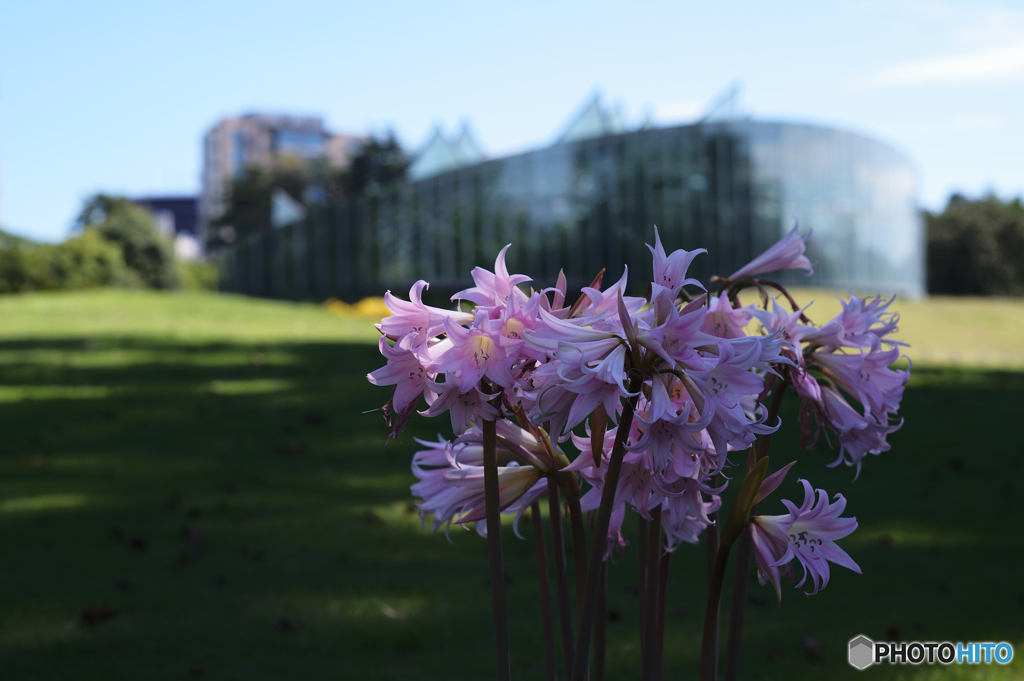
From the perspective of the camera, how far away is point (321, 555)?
13.4 feet

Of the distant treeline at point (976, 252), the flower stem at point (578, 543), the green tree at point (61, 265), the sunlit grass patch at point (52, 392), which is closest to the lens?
the flower stem at point (578, 543)

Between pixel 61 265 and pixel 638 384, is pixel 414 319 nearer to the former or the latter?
pixel 638 384

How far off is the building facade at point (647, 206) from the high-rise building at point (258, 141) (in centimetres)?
8315

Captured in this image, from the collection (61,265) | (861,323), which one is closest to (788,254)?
(861,323)

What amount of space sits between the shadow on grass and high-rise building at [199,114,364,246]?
108m

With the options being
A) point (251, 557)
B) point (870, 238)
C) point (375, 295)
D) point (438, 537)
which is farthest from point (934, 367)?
point (375, 295)

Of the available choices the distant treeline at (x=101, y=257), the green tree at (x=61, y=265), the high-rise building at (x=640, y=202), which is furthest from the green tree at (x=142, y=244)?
the high-rise building at (x=640, y=202)

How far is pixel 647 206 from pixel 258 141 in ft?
319

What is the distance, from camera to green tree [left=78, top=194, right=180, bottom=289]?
4281cm

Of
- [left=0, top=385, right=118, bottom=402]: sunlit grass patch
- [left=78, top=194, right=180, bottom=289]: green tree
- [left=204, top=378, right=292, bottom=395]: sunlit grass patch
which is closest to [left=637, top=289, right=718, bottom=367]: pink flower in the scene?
[left=204, top=378, right=292, bottom=395]: sunlit grass patch

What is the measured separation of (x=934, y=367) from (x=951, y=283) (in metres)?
42.2

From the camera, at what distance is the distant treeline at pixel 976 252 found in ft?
157

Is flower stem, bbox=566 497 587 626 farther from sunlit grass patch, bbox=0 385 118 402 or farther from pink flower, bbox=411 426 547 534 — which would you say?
sunlit grass patch, bbox=0 385 118 402

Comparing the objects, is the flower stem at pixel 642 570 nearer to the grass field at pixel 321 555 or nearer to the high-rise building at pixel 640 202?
the grass field at pixel 321 555
